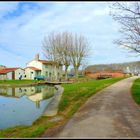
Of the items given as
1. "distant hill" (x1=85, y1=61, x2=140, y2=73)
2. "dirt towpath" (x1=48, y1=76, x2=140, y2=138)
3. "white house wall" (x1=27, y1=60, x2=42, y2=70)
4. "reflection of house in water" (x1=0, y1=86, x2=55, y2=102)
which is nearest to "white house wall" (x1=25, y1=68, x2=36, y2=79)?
"white house wall" (x1=27, y1=60, x2=42, y2=70)

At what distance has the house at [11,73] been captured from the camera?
77.3 metres

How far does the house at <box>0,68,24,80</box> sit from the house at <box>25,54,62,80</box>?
9.60ft

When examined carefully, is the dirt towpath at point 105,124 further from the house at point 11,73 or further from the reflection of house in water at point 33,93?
the house at point 11,73

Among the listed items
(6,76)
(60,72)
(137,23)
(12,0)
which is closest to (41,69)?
(60,72)

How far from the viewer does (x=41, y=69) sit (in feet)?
282

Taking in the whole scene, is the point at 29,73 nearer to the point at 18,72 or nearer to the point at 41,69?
the point at 18,72

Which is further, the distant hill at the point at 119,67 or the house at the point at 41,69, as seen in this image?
the distant hill at the point at 119,67

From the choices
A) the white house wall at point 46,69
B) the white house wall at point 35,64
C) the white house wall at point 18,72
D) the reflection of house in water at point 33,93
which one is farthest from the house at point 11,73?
the reflection of house in water at point 33,93

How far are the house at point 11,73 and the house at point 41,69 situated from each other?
293cm

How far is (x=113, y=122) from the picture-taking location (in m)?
13.5

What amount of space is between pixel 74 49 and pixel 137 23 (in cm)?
5153

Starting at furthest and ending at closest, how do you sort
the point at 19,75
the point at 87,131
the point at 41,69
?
the point at 41,69 → the point at 19,75 → the point at 87,131

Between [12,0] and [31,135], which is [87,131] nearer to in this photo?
[31,135]

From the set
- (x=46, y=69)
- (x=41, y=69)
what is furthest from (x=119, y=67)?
(x=41, y=69)
